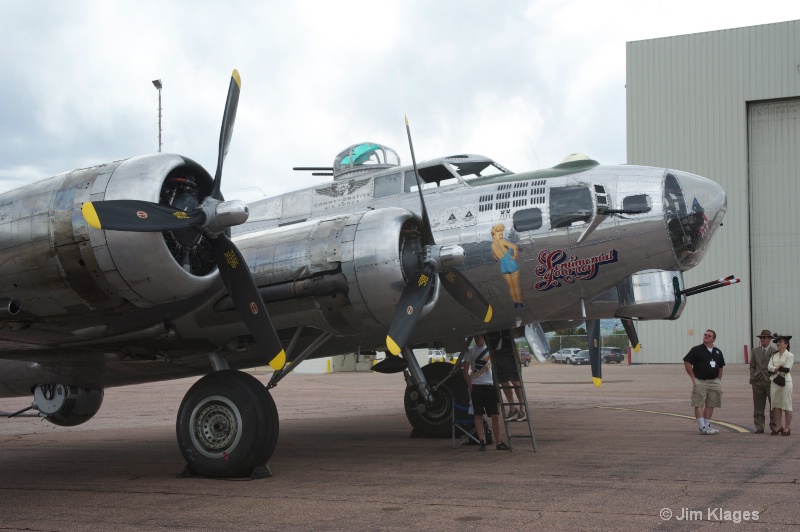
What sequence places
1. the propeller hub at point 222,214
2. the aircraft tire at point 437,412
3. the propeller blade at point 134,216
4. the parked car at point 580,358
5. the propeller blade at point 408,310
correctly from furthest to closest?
the parked car at point 580,358
the aircraft tire at point 437,412
the propeller blade at point 408,310
the propeller hub at point 222,214
the propeller blade at point 134,216

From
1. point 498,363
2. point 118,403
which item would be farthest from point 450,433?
point 118,403

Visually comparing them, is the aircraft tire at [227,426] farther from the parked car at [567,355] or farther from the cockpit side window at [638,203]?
the parked car at [567,355]

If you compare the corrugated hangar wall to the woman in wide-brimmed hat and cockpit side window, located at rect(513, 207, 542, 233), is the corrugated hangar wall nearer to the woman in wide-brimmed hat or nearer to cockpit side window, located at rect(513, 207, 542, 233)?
the woman in wide-brimmed hat

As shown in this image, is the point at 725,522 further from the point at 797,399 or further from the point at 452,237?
the point at 797,399

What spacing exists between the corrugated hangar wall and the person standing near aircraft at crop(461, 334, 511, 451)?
4272cm

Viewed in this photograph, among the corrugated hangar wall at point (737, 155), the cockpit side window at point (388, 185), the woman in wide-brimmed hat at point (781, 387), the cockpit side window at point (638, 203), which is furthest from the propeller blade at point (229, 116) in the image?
the corrugated hangar wall at point (737, 155)

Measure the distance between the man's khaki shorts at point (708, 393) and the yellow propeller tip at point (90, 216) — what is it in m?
11.0

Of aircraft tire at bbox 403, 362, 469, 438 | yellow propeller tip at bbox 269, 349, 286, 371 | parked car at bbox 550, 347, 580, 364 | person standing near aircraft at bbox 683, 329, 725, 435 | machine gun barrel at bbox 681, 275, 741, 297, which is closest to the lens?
yellow propeller tip at bbox 269, 349, 286, 371

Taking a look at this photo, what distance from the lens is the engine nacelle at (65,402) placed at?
15172 mm

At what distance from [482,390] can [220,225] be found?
5463mm

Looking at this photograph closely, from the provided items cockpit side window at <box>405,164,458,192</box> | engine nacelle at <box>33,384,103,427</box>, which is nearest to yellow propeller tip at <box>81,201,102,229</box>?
cockpit side window at <box>405,164,458,192</box>

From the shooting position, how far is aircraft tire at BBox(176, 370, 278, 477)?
422 inches

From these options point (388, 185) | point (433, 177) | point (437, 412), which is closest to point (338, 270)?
point (388, 185)

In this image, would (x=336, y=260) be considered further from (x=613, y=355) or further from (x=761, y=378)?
(x=613, y=355)
